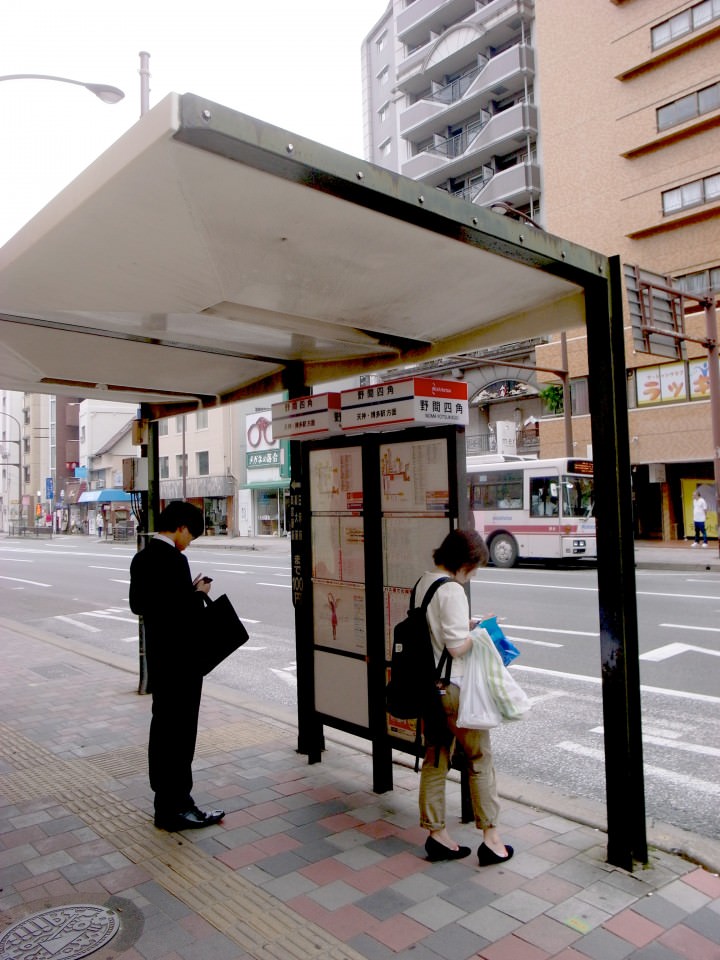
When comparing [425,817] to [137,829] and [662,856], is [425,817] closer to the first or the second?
[662,856]

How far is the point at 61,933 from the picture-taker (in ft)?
10.0

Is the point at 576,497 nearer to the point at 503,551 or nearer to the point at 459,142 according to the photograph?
the point at 503,551

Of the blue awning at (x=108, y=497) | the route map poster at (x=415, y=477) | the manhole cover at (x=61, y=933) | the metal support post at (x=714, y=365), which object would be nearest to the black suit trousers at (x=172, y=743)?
the manhole cover at (x=61, y=933)

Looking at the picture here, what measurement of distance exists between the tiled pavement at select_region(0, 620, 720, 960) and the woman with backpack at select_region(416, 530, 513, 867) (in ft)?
0.36

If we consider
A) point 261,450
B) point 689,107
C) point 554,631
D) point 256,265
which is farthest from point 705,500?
point 256,265

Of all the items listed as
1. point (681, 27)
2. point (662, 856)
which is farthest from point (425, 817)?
point (681, 27)

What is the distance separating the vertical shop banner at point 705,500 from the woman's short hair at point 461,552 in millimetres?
26022

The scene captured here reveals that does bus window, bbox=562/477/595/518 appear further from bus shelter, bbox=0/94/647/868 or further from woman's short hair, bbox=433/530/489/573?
woman's short hair, bbox=433/530/489/573

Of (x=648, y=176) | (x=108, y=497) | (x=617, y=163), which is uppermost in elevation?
(x=617, y=163)

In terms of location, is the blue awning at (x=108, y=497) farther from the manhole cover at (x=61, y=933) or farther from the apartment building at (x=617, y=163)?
the manhole cover at (x=61, y=933)

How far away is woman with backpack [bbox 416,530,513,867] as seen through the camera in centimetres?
338

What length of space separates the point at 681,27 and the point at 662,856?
32.6 m

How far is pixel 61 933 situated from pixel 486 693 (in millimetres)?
2012

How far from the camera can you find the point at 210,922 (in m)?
3.08
